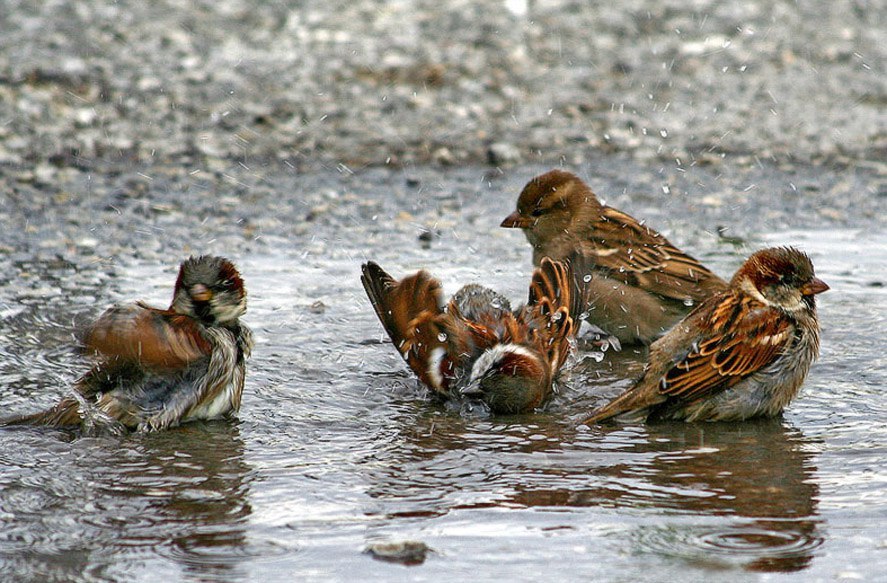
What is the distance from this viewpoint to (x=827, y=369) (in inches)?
257

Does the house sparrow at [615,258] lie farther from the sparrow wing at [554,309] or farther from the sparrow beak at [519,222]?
the sparrow wing at [554,309]

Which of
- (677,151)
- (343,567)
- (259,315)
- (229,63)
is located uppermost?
(229,63)

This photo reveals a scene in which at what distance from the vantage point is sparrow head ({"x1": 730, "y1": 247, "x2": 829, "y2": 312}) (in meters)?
6.08

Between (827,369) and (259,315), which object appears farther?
(259,315)

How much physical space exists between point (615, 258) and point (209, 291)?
8.86ft

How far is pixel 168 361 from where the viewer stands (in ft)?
18.8

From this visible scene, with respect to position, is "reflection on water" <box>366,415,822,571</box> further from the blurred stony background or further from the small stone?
the blurred stony background

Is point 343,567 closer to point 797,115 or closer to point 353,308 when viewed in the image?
point 353,308

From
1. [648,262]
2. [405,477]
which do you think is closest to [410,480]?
[405,477]

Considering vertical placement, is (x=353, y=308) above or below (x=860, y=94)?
below

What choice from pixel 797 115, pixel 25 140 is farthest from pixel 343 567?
pixel 797 115

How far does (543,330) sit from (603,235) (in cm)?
146

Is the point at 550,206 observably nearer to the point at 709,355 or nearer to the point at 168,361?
the point at 709,355

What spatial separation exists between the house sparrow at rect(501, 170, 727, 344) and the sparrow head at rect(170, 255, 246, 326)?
2.23 m
